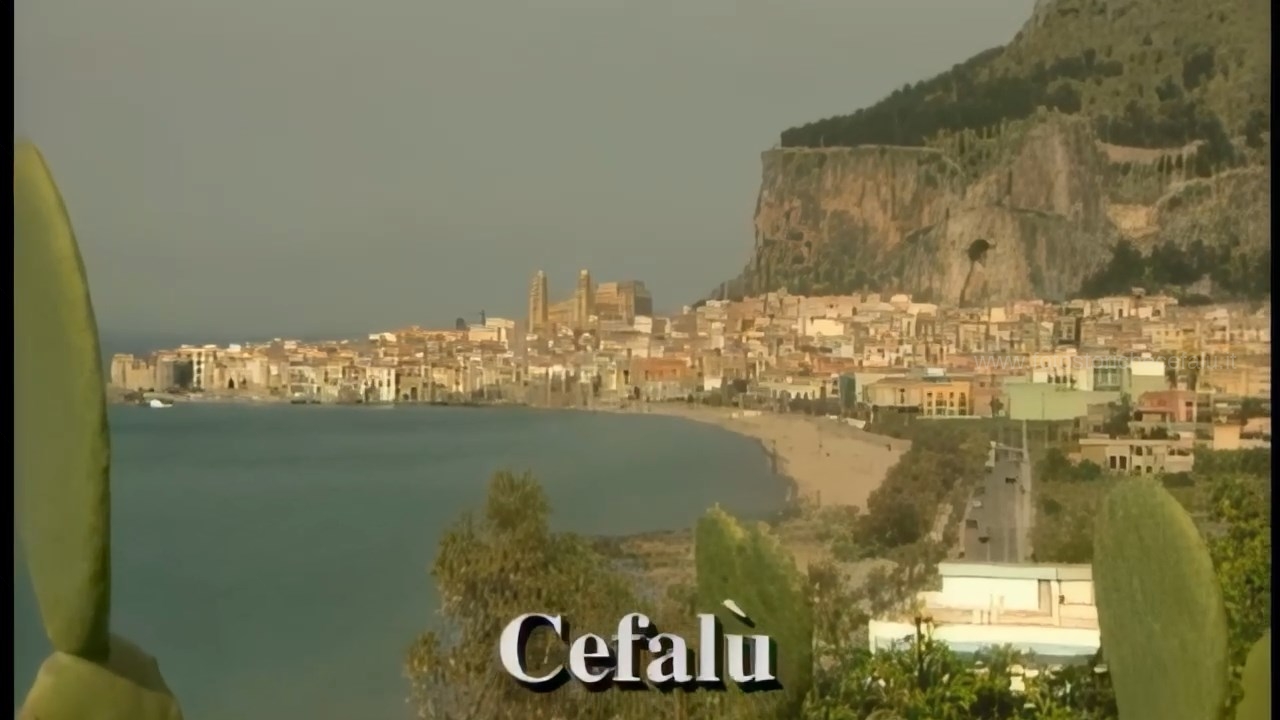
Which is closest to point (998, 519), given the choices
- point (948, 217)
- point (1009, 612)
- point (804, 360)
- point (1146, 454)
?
point (1009, 612)

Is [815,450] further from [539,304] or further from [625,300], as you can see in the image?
[539,304]

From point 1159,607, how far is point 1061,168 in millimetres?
907

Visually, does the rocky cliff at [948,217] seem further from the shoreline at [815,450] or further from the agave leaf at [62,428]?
the agave leaf at [62,428]

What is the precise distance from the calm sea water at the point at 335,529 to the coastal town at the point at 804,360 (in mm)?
83

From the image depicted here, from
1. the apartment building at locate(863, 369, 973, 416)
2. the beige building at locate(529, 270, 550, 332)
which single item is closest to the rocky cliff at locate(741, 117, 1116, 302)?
the apartment building at locate(863, 369, 973, 416)

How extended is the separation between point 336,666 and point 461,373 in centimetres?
A: 56

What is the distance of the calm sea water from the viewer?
7.01 ft

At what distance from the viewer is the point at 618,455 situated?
2.20 meters

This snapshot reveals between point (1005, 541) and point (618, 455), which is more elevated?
point (618, 455)

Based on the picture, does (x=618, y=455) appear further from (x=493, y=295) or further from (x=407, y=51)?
(x=407, y=51)

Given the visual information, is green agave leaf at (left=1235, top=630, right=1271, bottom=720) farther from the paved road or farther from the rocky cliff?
the rocky cliff

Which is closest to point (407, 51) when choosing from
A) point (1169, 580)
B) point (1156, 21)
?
point (1156, 21)

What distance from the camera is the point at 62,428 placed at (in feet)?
4.10

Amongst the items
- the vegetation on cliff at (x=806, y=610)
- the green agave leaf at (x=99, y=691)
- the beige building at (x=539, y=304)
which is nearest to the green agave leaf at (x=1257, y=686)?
the vegetation on cliff at (x=806, y=610)
